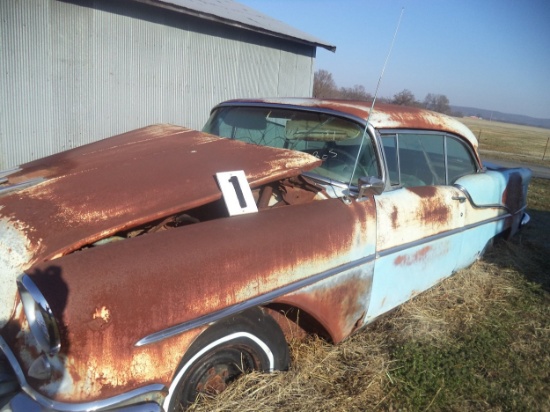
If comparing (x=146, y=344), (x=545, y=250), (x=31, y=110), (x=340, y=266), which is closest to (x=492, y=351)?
(x=340, y=266)

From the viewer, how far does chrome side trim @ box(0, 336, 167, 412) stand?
152 centimetres

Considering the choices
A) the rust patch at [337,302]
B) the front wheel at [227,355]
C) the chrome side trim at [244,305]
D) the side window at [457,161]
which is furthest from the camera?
the side window at [457,161]

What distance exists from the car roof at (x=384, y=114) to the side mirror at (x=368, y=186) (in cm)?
Result: 52

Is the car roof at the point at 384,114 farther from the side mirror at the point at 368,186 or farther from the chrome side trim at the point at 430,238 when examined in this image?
the chrome side trim at the point at 430,238

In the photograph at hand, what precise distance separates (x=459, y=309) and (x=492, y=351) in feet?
1.61

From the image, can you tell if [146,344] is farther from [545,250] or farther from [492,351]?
[545,250]

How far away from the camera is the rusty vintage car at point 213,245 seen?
158 cm

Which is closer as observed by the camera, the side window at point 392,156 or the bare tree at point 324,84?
the side window at point 392,156

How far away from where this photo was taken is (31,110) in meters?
6.33

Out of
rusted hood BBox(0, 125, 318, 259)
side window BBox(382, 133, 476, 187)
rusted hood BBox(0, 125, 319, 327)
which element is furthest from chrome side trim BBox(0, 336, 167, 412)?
side window BBox(382, 133, 476, 187)

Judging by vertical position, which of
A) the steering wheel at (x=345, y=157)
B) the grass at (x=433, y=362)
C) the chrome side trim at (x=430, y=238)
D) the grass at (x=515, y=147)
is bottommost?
the grass at (x=515, y=147)

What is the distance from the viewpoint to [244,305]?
1.90 meters

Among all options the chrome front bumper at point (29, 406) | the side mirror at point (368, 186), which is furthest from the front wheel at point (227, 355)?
the side mirror at point (368, 186)

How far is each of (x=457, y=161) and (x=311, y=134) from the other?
1.40 metres
